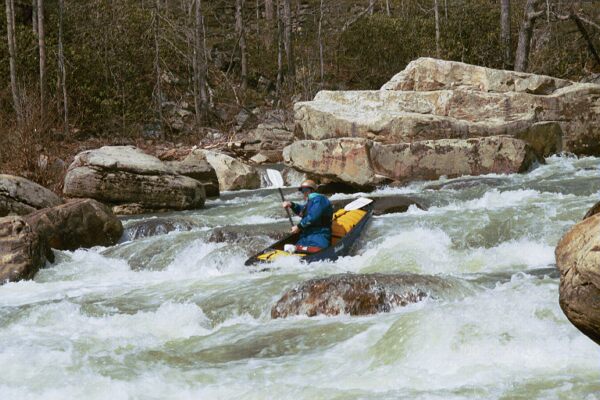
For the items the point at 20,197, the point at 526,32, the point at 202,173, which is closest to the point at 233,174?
the point at 202,173

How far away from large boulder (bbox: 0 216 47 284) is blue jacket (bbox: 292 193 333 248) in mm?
3004

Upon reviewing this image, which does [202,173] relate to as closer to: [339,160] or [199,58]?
Answer: [339,160]

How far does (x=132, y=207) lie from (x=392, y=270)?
5.99 metres

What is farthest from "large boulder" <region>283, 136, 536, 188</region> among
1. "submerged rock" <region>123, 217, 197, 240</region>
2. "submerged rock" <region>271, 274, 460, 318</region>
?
"submerged rock" <region>271, 274, 460, 318</region>

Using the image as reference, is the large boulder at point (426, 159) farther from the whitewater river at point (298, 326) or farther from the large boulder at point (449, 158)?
the whitewater river at point (298, 326)

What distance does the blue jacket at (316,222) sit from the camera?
25.5 ft

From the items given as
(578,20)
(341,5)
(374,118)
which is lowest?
(374,118)

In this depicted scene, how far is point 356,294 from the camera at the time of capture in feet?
18.8

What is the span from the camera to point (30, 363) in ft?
15.6

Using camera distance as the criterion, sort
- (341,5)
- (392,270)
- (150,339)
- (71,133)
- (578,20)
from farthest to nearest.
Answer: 1. (341,5)
2. (71,133)
3. (578,20)
4. (392,270)
5. (150,339)

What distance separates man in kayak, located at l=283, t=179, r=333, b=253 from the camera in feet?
25.4

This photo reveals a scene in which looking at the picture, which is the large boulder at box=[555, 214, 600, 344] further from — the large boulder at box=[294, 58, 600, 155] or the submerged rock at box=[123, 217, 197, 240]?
the large boulder at box=[294, 58, 600, 155]

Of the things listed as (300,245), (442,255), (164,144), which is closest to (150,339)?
(300,245)

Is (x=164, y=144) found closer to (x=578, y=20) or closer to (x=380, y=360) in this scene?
(x=578, y=20)
